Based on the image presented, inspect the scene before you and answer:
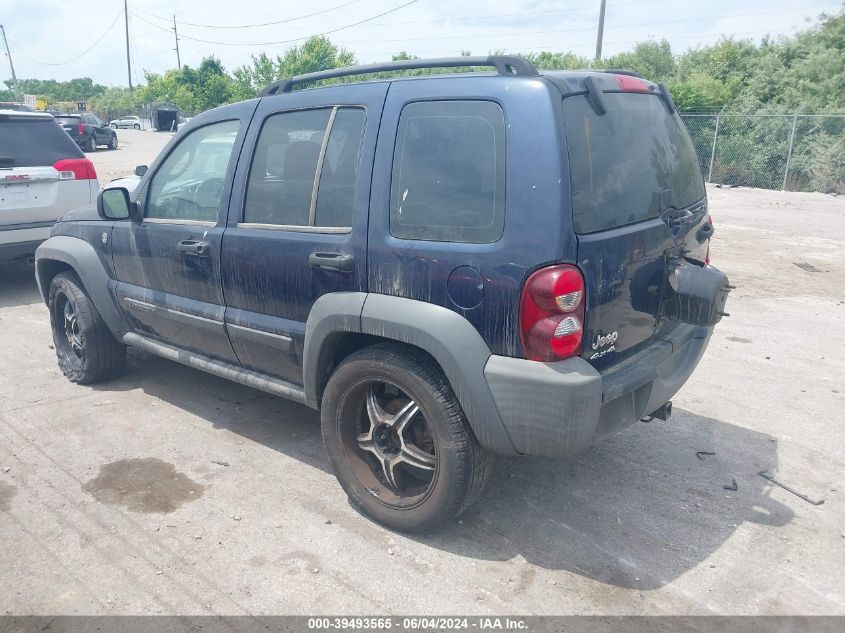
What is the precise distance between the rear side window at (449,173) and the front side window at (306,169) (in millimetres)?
304

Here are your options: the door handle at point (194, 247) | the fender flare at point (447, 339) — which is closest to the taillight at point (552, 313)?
the fender flare at point (447, 339)

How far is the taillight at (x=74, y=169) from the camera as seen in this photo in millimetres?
7598

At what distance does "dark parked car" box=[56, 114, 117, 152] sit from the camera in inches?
1188

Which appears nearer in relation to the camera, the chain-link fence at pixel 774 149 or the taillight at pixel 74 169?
the taillight at pixel 74 169

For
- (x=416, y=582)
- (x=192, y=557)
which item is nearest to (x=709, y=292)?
(x=416, y=582)

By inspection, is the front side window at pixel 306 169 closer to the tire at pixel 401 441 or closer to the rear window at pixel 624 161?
the tire at pixel 401 441

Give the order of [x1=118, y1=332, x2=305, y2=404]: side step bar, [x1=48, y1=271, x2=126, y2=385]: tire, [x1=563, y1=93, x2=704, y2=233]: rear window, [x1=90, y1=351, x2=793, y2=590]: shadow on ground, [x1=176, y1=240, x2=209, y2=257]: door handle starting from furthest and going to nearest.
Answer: [x1=48, y1=271, x2=126, y2=385]: tire, [x1=176, y1=240, x2=209, y2=257]: door handle, [x1=118, y1=332, x2=305, y2=404]: side step bar, [x1=90, y1=351, x2=793, y2=590]: shadow on ground, [x1=563, y1=93, x2=704, y2=233]: rear window

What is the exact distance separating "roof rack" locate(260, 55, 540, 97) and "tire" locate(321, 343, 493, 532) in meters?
1.30

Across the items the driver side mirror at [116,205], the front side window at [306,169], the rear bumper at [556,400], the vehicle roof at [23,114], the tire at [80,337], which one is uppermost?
the vehicle roof at [23,114]

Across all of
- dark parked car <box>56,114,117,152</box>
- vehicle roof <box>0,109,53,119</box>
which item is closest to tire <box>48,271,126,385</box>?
vehicle roof <box>0,109,53,119</box>

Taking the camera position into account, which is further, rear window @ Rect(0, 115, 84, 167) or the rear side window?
rear window @ Rect(0, 115, 84, 167)

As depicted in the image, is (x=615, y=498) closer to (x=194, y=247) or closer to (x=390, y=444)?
(x=390, y=444)

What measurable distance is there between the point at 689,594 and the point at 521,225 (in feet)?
5.48

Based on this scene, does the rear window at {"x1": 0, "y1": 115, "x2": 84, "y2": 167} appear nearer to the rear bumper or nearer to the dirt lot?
the dirt lot
